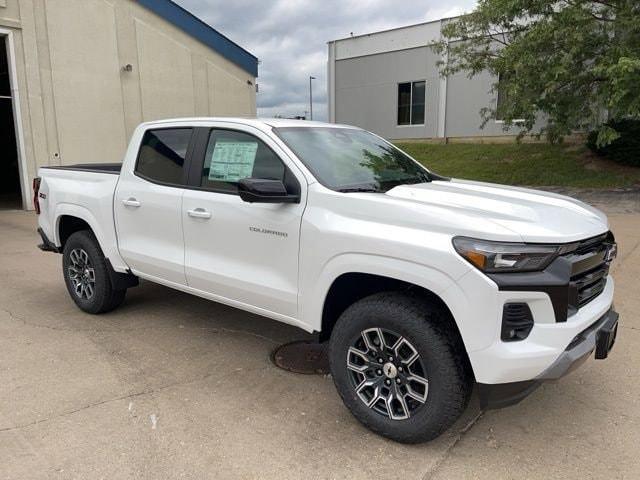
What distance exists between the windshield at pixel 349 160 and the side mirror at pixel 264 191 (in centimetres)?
25

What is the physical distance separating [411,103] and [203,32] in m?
9.40

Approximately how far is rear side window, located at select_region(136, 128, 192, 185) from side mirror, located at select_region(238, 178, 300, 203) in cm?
113

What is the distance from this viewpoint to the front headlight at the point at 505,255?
2553 mm

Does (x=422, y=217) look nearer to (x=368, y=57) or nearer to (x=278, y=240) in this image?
(x=278, y=240)

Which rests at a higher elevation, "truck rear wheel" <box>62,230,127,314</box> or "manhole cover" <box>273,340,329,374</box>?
"truck rear wheel" <box>62,230,127,314</box>

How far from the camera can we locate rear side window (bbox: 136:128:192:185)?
4.22 m

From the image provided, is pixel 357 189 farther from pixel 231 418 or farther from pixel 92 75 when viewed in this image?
pixel 92 75

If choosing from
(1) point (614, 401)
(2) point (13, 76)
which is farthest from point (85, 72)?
(1) point (614, 401)

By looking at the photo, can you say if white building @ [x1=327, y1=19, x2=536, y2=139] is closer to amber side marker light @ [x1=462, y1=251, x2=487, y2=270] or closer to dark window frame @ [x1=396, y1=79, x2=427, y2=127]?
dark window frame @ [x1=396, y1=79, x2=427, y2=127]

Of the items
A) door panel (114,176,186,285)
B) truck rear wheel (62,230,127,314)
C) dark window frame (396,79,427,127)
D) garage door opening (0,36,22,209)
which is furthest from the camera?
dark window frame (396,79,427,127)

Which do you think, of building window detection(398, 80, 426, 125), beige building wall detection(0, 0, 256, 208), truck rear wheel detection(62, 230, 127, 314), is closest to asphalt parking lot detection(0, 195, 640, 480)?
truck rear wheel detection(62, 230, 127, 314)

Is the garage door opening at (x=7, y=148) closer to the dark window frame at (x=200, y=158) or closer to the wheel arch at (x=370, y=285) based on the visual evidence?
the dark window frame at (x=200, y=158)

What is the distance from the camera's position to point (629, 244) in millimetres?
8203

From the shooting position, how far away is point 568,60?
11633 millimetres
